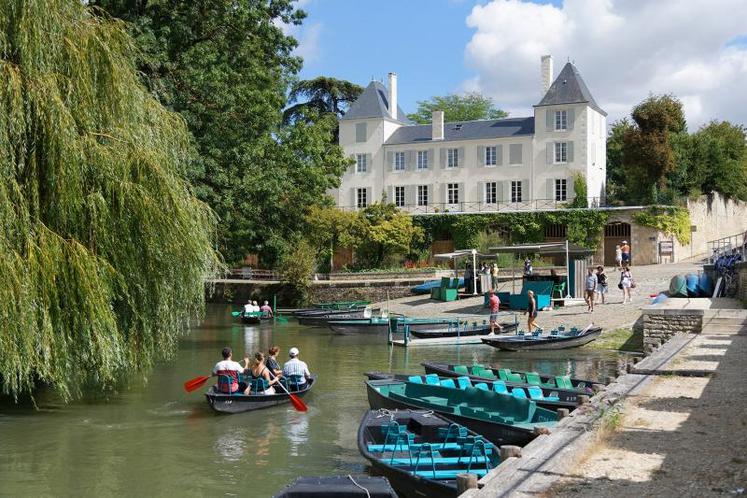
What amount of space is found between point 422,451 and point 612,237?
42.0m

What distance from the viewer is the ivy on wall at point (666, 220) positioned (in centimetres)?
4834

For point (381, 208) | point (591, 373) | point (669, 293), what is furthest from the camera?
point (381, 208)

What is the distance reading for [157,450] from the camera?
547 inches

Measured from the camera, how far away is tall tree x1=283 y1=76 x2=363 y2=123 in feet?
223

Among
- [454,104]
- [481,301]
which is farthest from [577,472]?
[454,104]

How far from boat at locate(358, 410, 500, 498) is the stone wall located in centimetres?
1156

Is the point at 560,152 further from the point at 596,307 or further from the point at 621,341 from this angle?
the point at 621,341

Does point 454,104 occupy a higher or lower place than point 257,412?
higher

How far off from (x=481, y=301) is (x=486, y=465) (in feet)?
94.8

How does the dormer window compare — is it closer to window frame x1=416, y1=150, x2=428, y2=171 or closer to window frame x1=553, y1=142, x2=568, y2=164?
window frame x1=553, y1=142, x2=568, y2=164

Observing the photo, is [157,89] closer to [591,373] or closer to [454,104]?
[591,373]

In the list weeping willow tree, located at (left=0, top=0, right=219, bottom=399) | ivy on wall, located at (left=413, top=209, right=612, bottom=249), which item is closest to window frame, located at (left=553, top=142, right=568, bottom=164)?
ivy on wall, located at (left=413, top=209, right=612, bottom=249)

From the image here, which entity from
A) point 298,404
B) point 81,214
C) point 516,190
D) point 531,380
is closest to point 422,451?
point 531,380

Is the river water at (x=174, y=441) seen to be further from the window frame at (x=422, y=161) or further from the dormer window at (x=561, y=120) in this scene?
the window frame at (x=422, y=161)
